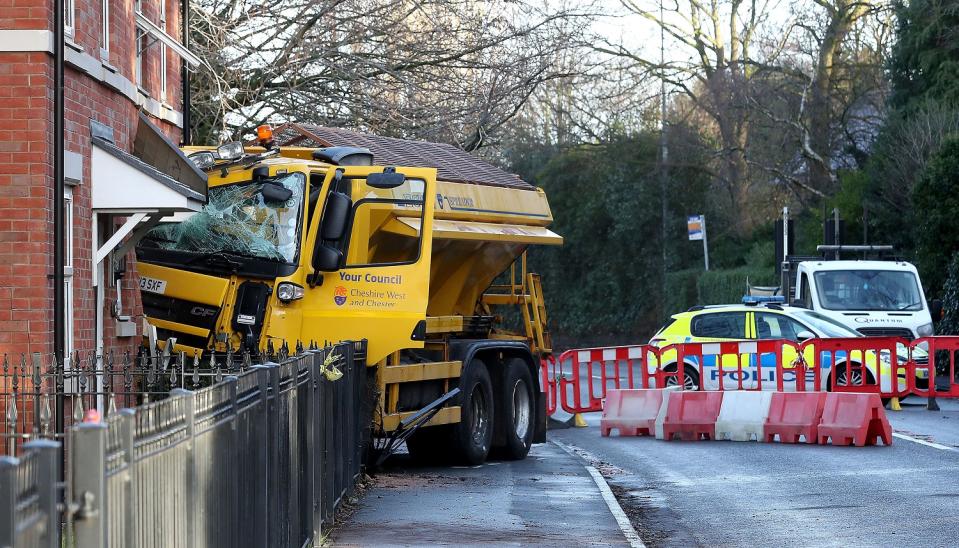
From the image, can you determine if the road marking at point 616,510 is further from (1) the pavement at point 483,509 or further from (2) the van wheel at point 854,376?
(2) the van wheel at point 854,376

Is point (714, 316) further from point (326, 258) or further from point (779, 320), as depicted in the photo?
point (326, 258)

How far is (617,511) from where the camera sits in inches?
450

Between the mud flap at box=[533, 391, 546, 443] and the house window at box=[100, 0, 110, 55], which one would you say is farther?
the mud flap at box=[533, 391, 546, 443]

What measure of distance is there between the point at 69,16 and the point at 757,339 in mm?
13439

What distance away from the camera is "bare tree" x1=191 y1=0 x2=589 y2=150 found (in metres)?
20.1

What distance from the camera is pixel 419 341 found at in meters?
13.2

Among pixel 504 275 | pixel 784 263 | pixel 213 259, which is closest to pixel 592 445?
pixel 504 275

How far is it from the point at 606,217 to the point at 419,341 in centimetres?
3941

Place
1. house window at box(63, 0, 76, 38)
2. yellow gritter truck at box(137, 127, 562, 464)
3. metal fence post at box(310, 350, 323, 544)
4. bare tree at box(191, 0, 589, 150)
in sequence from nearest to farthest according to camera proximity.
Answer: metal fence post at box(310, 350, 323, 544)
house window at box(63, 0, 76, 38)
yellow gritter truck at box(137, 127, 562, 464)
bare tree at box(191, 0, 589, 150)

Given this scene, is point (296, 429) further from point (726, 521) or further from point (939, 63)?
point (939, 63)

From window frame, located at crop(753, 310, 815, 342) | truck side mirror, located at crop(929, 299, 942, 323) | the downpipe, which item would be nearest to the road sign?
truck side mirror, located at crop(929, 299, 942, 323)

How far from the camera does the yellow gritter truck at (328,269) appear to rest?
13.1m

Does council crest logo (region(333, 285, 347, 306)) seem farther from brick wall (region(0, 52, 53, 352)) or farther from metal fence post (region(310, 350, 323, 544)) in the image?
metal fence post (region(310, 350, 323, 544))

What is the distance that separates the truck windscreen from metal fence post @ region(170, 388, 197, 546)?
22603mm
